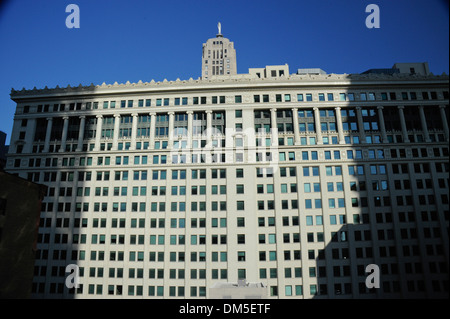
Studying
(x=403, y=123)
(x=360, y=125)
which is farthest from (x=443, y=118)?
(x=360, y=125)

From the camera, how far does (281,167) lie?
193 ft

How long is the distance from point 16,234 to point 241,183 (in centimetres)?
3583

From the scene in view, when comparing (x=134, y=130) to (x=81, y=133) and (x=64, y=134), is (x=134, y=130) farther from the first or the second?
(x=64, y=134)

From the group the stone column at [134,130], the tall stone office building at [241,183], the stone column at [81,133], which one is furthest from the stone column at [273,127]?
the stone column at [81,133]

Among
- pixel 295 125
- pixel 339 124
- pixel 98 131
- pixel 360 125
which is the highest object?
pixel 98 131

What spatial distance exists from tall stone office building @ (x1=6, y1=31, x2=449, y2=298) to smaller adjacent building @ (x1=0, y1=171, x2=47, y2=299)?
1550cm

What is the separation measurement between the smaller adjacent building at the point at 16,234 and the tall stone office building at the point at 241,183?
1550cm

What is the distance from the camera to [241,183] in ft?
190

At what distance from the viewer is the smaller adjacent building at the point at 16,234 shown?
1474 inches

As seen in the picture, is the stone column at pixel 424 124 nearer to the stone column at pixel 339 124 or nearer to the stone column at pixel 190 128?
the stone column at pixel 339 124
